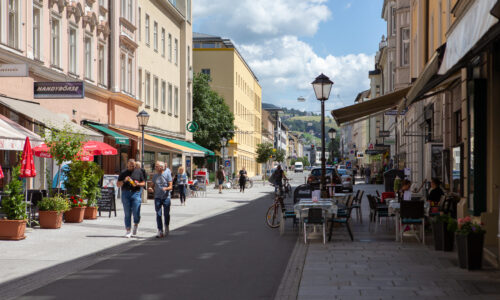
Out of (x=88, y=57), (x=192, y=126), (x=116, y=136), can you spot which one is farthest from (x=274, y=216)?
(x=192, y=126)

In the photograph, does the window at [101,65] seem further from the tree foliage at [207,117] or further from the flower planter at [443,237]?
the tree foliage at [207,117]

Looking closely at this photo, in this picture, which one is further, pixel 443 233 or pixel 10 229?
pixel 10 229

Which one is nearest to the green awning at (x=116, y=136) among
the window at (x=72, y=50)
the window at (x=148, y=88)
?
the window at (x=72, y=50)

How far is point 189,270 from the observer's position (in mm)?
10023

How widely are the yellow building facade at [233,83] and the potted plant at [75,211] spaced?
46479 millimetres

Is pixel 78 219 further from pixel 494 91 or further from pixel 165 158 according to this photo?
pixel 165 158

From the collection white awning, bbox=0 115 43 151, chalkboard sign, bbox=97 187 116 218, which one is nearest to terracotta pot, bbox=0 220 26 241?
white awning, bbox=0 115 43 151

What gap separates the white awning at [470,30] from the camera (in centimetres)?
663

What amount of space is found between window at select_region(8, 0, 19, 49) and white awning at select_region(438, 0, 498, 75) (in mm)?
15390

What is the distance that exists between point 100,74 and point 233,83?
4375cm

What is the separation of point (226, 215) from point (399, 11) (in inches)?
854

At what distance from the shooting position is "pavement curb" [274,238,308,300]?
26.0 ft

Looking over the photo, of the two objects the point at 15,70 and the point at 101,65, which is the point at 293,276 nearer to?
the point at 15,70

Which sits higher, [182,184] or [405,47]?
[405,47]
